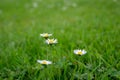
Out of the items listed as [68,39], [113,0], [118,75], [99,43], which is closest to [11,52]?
[68,39]

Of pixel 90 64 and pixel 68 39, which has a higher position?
pixel 68 39

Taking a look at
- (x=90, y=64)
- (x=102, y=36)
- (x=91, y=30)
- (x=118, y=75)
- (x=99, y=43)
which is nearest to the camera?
(x=118, y=75)

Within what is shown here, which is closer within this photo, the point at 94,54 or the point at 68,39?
the point at 94,54

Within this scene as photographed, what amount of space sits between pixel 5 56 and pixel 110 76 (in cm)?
110

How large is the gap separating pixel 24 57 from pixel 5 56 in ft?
0.92

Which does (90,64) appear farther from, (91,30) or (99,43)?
(91,30)

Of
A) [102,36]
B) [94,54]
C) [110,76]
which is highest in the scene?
[102,36]

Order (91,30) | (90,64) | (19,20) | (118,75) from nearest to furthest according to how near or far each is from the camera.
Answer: (118,75)
(90,64)
(91,30)
(19,20)

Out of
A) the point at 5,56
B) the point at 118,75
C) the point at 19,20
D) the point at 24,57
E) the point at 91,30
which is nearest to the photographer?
the point at 118,75

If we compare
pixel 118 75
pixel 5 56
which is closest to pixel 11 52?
pixel 5 56

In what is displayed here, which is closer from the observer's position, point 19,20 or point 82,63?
point 82,63

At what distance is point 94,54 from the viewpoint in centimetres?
233

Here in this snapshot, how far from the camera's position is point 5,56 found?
248 cm

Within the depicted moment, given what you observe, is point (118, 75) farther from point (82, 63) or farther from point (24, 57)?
point (24, 57)
